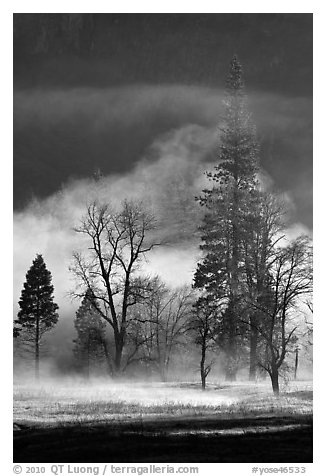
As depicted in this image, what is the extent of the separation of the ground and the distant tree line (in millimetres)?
379

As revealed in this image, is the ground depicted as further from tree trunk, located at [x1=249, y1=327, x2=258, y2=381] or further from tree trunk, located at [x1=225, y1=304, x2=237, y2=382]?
tree trunk, located at [x1=249, y1=327, x2=258, y2=381]

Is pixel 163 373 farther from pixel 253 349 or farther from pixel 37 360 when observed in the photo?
pixel 37 360

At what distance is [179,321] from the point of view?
13805mm

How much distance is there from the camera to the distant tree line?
1348 centimetres

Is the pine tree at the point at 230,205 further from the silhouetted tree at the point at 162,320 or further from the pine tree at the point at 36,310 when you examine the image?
the pine tree at the point at 36,310

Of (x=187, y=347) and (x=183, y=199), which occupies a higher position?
(x=183, y=199)

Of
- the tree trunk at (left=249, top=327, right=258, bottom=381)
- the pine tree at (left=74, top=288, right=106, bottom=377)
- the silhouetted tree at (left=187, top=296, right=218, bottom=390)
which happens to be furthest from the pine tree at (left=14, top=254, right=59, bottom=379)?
the tree trunk at (left=249, top=327, right=258, bottom=381)

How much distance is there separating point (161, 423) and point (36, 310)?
125 inches
